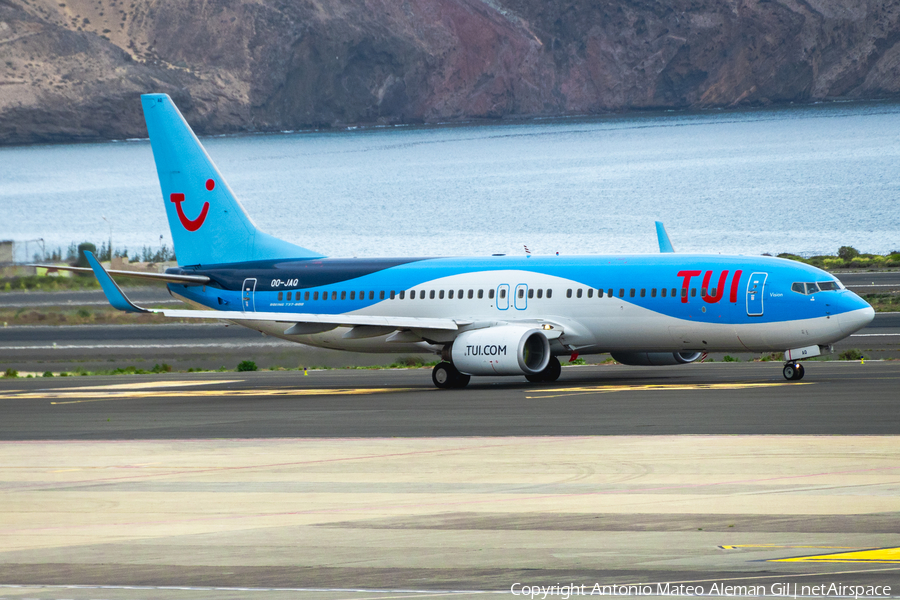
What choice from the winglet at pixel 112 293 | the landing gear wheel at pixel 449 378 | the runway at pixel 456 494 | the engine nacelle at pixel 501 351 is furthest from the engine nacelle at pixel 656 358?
the winglet at pixel 112 293

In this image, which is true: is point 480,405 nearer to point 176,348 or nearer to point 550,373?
point 550,373

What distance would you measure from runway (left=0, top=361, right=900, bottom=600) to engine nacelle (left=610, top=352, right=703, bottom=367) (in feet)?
19.8

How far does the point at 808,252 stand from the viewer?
117 metres

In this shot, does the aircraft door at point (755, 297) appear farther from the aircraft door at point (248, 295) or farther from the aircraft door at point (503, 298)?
the aircraft door at point (248, 295)

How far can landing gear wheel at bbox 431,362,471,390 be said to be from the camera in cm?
3841

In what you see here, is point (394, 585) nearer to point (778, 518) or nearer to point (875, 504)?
point (778, 518)

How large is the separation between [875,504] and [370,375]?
101 ft

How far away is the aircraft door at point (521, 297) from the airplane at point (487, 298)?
3cm

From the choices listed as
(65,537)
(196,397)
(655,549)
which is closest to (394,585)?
(655,549)

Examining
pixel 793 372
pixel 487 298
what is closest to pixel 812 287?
pixel 793 372

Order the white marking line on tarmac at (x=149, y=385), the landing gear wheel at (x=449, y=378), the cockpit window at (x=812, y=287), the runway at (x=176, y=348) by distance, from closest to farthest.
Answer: the cockpit window at (x=812, y=287), the landing gear wheel at (x=449, y=378), the white marking line on tarmac at (x=149, y=385), the runway at (x=176, y=348)

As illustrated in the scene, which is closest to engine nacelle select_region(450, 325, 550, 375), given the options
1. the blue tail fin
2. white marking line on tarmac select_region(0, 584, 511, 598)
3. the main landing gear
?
the main landing gear

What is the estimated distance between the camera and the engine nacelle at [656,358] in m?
39.8

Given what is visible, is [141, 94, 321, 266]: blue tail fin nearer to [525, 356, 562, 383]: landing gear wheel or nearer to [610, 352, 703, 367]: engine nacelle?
[525, 356, 562, 383]: landing gear wheel
